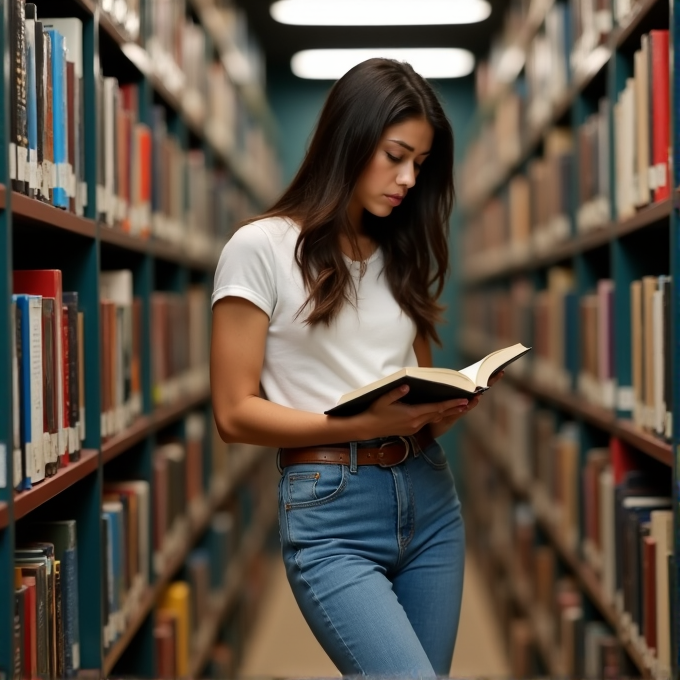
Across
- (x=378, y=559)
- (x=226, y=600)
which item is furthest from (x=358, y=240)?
(x=226, y=600)

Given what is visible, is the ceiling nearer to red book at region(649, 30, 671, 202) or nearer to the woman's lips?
red book at region(649, 30, 671, 202)

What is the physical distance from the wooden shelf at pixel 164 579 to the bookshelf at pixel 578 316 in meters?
1.13

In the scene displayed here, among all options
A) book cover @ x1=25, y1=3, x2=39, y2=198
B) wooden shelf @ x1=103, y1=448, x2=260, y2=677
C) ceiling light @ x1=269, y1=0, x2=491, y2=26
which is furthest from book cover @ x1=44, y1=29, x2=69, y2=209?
ceiling light @ x1=269, y1=0, x2=491, y2=26

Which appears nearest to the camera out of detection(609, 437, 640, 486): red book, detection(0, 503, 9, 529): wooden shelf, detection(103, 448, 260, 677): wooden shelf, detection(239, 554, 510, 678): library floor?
detection(0, 503, 9, 529): wooden shelf

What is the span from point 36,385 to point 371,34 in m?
4.73

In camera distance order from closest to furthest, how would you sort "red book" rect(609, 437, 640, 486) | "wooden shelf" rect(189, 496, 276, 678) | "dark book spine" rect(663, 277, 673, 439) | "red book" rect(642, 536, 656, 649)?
"dark book spine" rect(663, 277, 673, 439) → "red book" rect(642, 536, 656, 649) → "red book" rect(609, 437, 640, 486) → "wooden shelf" rect(189, 496, 276, 678)

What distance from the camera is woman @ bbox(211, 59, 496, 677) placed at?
157 centimetres

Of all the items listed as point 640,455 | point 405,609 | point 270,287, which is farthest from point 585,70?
point 405,609

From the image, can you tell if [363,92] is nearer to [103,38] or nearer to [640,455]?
[103,38]

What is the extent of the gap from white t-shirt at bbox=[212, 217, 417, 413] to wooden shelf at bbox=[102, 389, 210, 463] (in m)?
0.57

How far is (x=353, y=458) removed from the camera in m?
1.61

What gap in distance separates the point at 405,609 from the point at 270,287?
1.93 feet

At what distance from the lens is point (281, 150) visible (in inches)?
281

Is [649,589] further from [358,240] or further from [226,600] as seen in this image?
[226,600]
